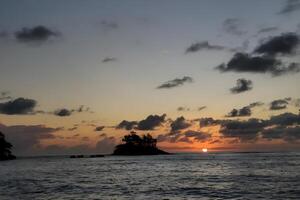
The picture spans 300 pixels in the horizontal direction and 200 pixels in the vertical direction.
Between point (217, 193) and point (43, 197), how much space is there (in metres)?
25.1

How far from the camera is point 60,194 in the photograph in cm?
6456

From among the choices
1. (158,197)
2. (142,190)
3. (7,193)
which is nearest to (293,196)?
(158,197)

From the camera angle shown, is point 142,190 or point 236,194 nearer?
point 236,194

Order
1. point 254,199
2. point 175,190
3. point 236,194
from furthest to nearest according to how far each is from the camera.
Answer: point 175,190
point 236,194
point 254,199

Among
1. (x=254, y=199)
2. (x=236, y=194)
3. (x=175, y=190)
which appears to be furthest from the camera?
(x=175, y=190)

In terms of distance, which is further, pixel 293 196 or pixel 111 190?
pixel 111 190

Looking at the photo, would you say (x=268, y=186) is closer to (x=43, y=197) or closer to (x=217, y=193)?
(x=217, y=193)

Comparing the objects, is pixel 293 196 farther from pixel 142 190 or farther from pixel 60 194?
pixel 60 194

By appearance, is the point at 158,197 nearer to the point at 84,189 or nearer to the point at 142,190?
the point at 142,190

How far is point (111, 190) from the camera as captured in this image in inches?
2808

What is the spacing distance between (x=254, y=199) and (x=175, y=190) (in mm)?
15785

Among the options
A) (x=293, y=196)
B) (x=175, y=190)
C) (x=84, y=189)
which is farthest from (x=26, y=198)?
(x=293, y=196)

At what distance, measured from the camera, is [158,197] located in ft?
201

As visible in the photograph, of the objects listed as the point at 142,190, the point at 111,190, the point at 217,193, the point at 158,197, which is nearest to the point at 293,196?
the point at 217,193
